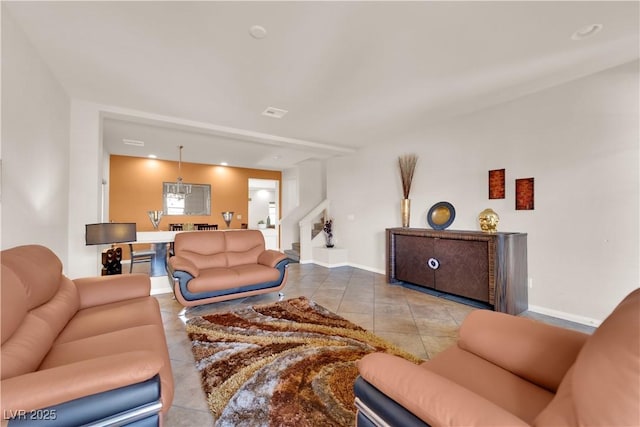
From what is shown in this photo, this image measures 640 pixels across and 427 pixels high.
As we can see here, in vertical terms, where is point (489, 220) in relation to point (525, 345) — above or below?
above

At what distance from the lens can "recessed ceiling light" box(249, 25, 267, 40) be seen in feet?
6.49

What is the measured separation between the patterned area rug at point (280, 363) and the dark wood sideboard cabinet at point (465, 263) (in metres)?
1.63

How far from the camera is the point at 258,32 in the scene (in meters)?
2.02

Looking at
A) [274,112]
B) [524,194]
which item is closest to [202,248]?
[274,112]

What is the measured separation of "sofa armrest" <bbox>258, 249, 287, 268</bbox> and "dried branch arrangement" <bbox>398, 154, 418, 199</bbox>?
2.31 meters

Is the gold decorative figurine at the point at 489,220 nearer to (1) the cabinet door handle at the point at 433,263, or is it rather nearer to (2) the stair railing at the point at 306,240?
(1) the cabinet door handle at the point at 433,263

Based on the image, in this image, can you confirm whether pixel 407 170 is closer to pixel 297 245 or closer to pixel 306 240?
pixel 306 240

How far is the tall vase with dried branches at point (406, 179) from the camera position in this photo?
4.39 meters

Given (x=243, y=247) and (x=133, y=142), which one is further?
(x=133, y=142)

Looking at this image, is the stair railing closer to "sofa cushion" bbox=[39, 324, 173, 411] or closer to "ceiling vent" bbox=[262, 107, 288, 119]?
"ceiling vent" bbox=[262, 107, 288, 119]

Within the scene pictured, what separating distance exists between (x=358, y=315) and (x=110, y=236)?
2.92m

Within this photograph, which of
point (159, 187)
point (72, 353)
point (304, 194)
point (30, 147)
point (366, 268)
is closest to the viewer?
point (72, 353)

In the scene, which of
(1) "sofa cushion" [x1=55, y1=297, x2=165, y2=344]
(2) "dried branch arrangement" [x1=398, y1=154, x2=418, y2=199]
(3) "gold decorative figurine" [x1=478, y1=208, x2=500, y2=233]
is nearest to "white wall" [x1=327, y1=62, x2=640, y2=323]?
(3) "gold decorative figurine" [x1=478, y1=208, x2=500, y2=233]

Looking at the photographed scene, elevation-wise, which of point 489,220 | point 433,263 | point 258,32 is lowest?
point 433,263
